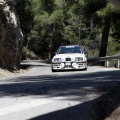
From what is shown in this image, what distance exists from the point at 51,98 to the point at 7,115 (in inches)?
80.1

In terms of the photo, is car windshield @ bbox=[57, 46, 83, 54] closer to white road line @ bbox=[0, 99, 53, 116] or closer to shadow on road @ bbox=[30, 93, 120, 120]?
shadow on road @ bbox=[30, 93, 120, 120]

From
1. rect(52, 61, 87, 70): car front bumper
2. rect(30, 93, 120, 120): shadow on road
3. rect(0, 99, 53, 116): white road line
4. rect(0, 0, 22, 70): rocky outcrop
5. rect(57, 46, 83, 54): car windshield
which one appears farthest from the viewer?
→ rect(0, 0, 22, 70): rocky outcrop

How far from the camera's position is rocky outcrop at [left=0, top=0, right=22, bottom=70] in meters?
23.5

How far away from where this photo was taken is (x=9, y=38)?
998 inches

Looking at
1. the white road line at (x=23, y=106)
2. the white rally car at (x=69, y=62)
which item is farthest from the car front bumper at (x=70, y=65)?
the white road line at (x=23, y=106)

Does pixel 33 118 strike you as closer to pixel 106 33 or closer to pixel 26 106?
pixel 26 106

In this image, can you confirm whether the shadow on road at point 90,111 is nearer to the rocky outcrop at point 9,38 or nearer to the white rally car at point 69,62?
the white rally car at point 69,62

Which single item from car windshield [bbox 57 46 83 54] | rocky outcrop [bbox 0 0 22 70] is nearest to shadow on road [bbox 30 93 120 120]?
car windshield [bbox 57 46 83 54]

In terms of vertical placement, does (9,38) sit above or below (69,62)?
above

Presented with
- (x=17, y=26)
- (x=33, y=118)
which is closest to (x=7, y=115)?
(x=33, y=118)

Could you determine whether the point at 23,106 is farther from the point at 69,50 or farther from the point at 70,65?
the point at 69,50

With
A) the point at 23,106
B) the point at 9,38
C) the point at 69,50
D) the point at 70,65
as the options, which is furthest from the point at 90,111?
the point at 9,38

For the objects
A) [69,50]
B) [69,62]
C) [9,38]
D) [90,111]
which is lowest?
[90,111]

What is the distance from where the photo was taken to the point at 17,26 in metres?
27.2
